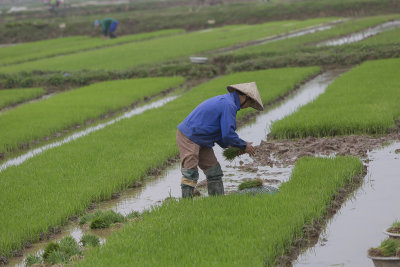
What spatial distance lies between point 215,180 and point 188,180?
272 mm

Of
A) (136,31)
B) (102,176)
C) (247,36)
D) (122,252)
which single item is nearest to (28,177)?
(102,176)

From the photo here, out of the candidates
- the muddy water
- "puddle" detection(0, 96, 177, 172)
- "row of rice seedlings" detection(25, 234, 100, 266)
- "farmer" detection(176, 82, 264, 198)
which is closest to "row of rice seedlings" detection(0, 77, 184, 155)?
"puddle" detection(0, 96, 177, 172)

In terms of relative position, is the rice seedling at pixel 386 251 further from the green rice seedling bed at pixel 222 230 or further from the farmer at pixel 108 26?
the farmer at pixel 108 26

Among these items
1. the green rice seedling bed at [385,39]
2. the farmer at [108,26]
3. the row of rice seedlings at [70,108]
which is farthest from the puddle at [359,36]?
the farmer at [108,26]

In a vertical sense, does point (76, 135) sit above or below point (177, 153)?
below

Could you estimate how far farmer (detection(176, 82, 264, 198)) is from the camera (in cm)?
482

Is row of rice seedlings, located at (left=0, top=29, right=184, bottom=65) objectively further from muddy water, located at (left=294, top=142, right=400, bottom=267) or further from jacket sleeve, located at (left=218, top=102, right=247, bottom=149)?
jacket sleeve, located at (left=218, top=102, right=247, bottom=149)

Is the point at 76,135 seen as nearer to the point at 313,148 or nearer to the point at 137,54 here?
the point at 313,148

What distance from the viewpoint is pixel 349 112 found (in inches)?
335

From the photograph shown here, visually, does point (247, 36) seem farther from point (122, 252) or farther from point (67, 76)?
point (122, 252)

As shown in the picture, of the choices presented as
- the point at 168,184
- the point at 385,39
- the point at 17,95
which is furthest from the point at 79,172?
the point at 385,39

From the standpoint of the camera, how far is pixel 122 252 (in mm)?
3998

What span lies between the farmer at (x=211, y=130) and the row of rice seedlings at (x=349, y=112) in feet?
9.96

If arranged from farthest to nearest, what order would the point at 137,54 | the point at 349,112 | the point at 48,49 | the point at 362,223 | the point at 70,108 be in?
the point at 48,49
the point at 137,54
the point at 70,108
the point at 349,112
the point at 362,223
